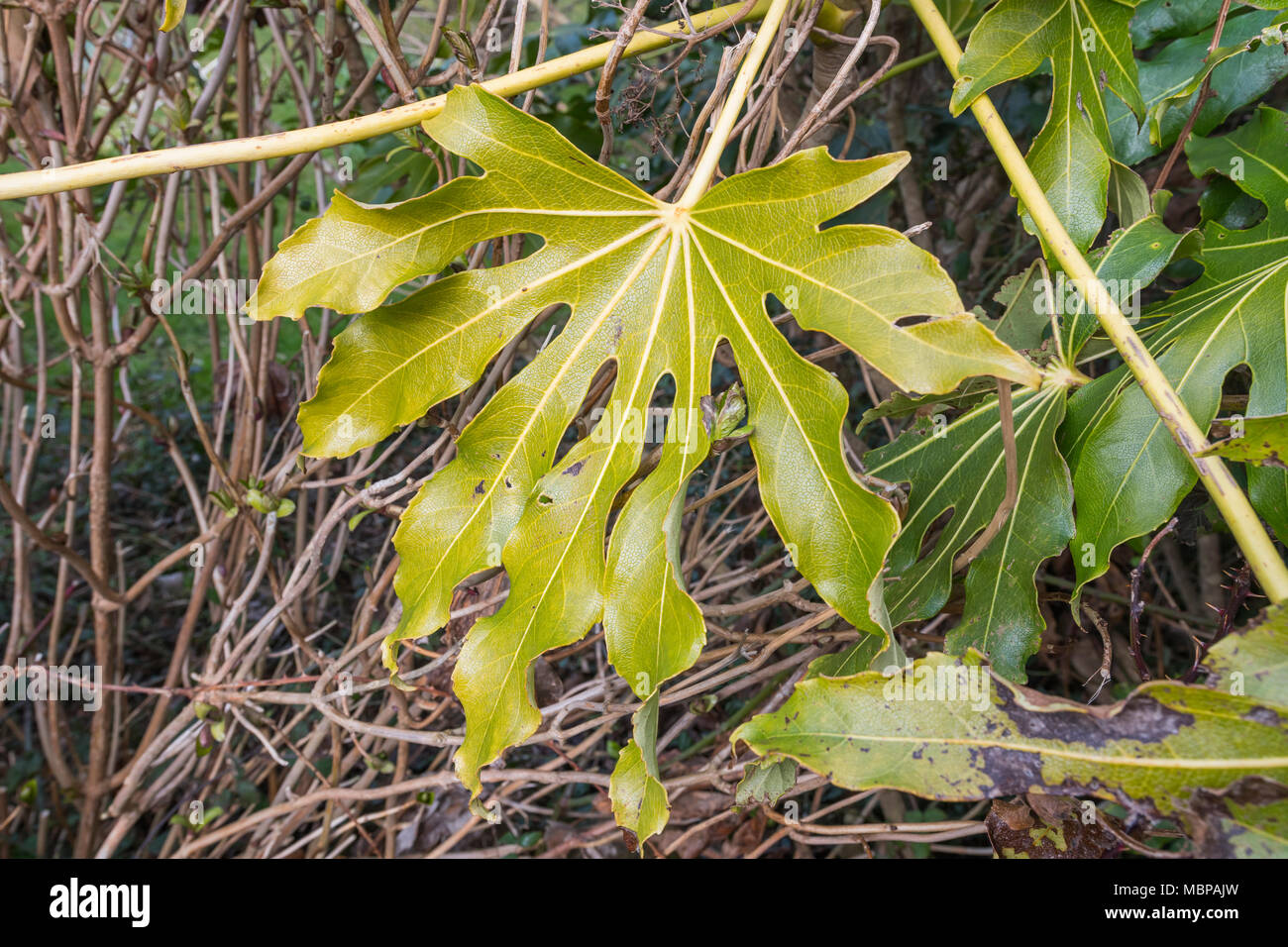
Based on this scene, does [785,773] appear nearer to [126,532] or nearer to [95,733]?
[95,733]

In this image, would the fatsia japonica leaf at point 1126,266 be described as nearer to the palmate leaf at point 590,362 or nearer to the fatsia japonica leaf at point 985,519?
the fatsia japonica leaf at point 985,519

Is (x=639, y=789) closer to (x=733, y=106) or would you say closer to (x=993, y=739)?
(x=993, y=739)

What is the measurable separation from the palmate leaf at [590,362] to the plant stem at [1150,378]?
17 centimetres

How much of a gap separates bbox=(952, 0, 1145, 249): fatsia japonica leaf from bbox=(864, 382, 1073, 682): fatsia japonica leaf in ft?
0.73

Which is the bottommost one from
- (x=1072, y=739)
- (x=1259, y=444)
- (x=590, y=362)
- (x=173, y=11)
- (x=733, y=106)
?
(x=1072, y=739)

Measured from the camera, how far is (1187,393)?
3.17 ft

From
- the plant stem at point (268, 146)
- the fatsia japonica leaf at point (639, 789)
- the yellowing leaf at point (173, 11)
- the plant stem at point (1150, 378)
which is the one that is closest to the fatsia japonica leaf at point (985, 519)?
the plant stem at point (1150, 378)

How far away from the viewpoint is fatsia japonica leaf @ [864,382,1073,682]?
3.19 feet

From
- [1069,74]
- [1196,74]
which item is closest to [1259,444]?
[1069,74]

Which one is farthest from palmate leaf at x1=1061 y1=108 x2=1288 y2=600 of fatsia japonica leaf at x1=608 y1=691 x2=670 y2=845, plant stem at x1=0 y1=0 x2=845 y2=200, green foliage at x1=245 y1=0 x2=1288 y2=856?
plant stem at x1=0 y1=0 x2=845 y2=200

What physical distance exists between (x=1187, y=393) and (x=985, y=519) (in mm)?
253

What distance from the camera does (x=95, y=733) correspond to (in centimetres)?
156

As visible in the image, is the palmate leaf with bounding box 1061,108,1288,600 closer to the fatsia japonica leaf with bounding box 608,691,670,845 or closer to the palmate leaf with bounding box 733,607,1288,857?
the palmate leaf with bounding box 733,607,1288,857

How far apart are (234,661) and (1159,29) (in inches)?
67.4
